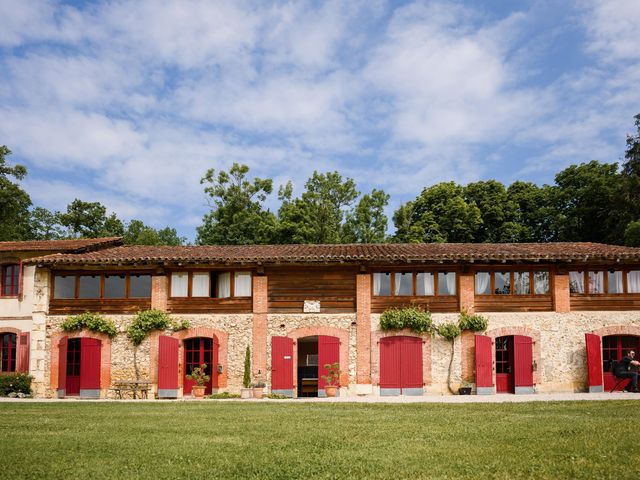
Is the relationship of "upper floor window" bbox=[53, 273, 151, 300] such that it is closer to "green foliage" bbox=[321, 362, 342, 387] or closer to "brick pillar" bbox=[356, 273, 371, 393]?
"green foliage" bbox=[321, 362, 342, 387]

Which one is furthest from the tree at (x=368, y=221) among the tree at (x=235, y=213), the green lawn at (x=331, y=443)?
the green lawn at (x=331, y=443)

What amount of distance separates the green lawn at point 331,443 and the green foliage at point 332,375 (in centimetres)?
555

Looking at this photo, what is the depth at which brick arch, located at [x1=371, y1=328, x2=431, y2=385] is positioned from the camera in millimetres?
21719

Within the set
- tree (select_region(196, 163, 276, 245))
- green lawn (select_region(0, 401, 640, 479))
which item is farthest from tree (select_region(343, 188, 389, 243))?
green lawn (select_region(0, 401, 640, 479))

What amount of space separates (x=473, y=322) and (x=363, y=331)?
363 cm

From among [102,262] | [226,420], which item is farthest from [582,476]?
[102,262]

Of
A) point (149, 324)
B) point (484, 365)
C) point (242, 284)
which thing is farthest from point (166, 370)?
point (484, 365)

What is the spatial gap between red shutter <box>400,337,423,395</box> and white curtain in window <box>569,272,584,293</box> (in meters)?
5.50

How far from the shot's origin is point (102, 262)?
2205 centimetres

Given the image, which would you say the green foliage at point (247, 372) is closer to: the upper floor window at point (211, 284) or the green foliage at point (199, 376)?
the green foliage at point (199, 376)

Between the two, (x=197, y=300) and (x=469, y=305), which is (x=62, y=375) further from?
(x=469, y=305)

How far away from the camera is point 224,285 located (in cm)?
2270

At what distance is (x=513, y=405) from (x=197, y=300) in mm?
11212

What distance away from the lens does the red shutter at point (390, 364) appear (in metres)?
21.6
